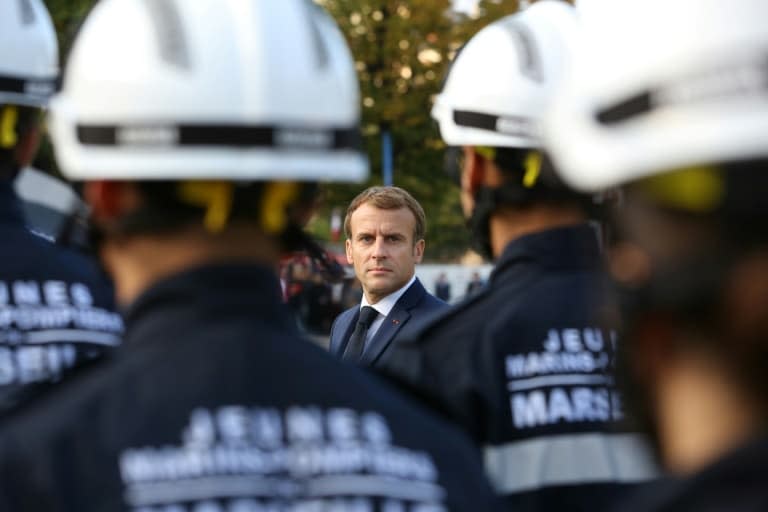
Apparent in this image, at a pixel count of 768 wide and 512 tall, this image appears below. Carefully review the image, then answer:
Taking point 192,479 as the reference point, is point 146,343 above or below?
above

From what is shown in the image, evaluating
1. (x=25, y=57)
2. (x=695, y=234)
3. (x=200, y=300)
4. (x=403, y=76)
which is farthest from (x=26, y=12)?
(x=403, y=76)

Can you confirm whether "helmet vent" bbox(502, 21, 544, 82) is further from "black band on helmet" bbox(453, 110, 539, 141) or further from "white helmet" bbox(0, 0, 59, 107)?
"white helmet" bbox(0, 0, 59, 107)

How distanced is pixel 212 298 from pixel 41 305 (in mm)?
1516

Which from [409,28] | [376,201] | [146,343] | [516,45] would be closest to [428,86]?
[409,28]

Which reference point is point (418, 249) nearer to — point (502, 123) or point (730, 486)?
point (502, 123)

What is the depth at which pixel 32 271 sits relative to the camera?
360 cm

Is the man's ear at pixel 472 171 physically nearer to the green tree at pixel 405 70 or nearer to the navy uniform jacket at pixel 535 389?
the navy uniform jacket at pixel 535 389

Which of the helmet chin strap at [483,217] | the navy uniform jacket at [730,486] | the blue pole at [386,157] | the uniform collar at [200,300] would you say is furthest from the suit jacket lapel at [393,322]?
the blue pole at [386,157]

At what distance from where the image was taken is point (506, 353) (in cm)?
356

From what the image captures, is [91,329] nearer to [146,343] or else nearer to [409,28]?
[146,343]

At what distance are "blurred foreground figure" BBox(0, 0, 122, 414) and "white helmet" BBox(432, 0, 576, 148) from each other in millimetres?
1057

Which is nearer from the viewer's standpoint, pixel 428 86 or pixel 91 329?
pixel 91 329

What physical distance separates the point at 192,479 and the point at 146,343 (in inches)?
9.8

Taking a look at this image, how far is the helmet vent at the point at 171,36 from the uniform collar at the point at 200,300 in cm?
33
